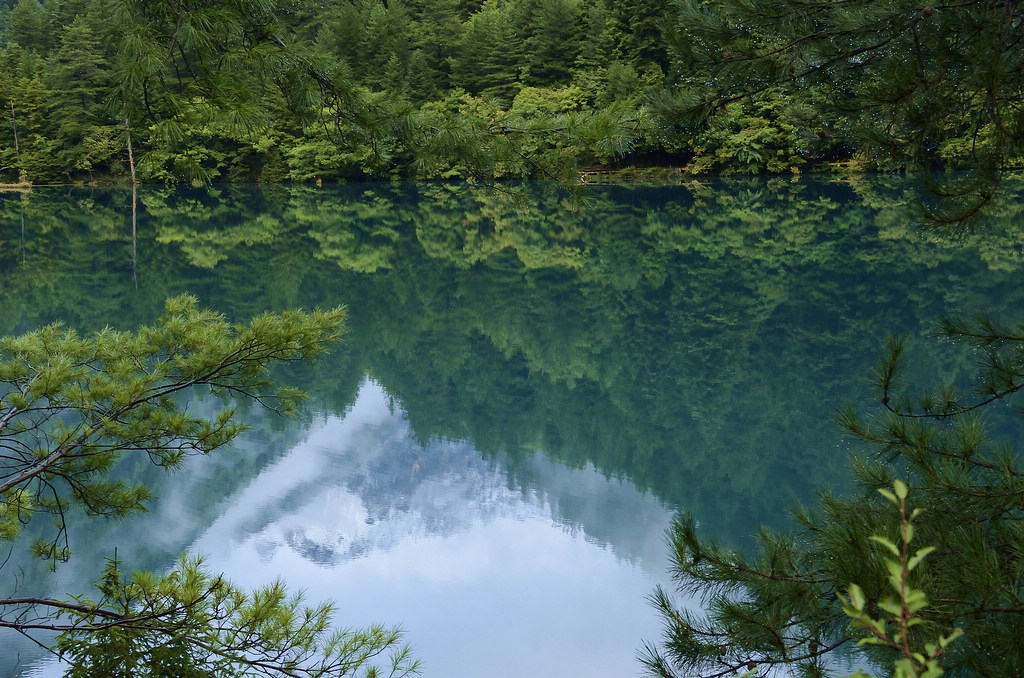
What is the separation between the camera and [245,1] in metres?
2.44

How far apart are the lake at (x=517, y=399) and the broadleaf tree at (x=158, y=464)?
877mm

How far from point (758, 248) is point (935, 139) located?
1103 cm

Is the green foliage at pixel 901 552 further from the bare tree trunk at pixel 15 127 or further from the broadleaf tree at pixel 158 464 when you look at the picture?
the bare tree trunk at pixel 15 127

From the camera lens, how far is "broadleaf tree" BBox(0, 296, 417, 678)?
1.99 m

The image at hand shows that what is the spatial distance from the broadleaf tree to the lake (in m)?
0.88

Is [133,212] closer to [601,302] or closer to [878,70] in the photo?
[601,302]

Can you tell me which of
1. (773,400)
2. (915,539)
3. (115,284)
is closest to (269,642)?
(915,539)

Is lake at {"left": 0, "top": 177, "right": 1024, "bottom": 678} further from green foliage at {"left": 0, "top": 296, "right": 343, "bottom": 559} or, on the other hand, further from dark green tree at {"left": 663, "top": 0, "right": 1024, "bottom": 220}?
green foliage at {"left": 0, "top": 296, "right": 343, "bottom": 559}

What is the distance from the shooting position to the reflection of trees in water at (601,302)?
5781mm

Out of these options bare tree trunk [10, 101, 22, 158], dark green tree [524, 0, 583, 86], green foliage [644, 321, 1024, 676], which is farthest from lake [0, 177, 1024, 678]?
dark green tree [524, 0, 583, 86]

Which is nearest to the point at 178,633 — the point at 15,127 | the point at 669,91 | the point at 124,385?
the point at 124,385

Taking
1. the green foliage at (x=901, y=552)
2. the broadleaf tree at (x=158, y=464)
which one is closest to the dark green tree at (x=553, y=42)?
the broadleaf tree at (x=158, y=464)

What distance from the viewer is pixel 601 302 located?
32.9ft

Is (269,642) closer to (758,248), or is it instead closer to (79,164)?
(758,248)
